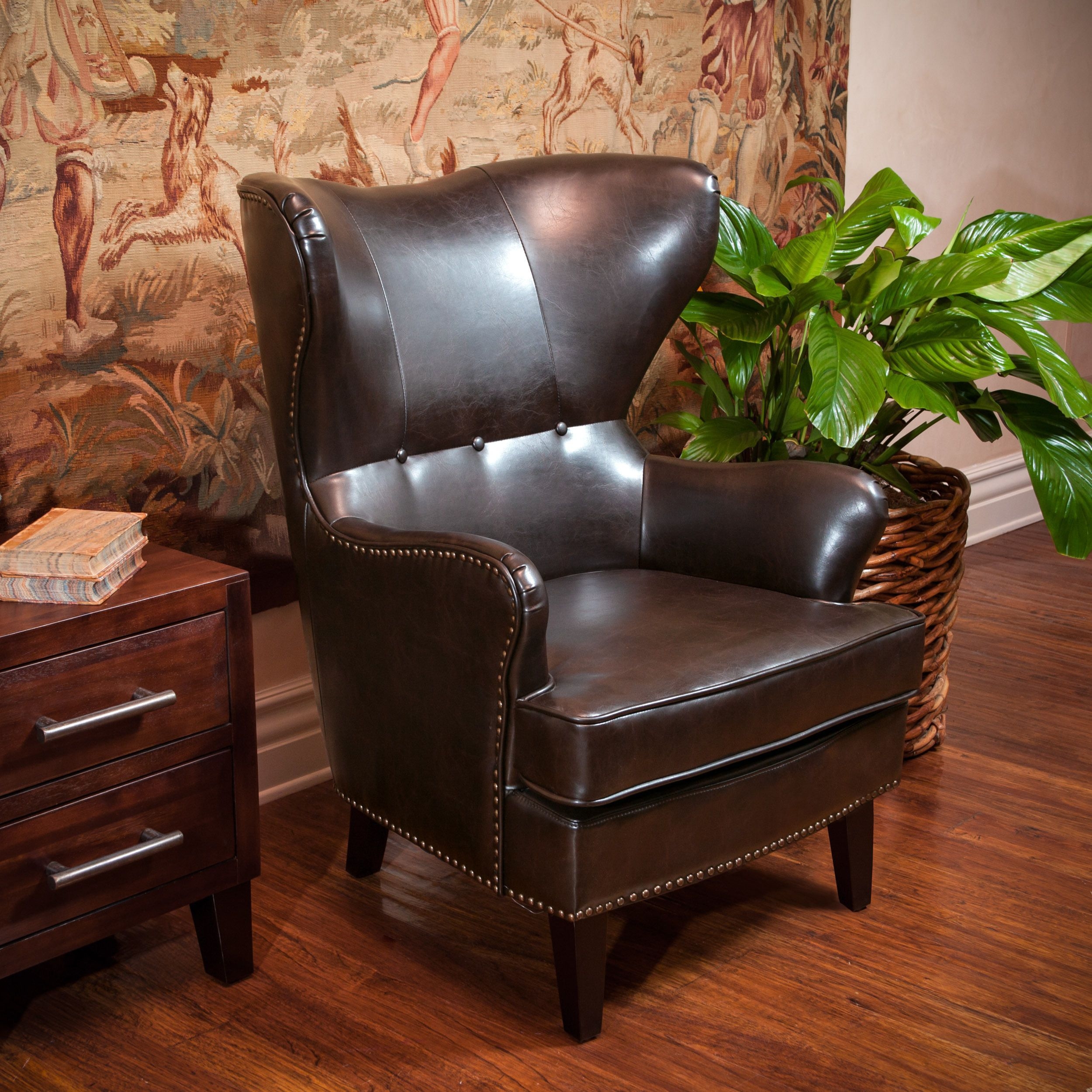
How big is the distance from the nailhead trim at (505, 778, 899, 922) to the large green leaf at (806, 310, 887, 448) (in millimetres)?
550

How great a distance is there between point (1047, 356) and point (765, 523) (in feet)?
1.99

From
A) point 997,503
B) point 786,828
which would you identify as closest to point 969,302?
point 786,828

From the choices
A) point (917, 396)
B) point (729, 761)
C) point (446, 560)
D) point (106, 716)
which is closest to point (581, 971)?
point (729, 761)

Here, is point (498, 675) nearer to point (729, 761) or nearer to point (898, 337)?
point (729, 761)

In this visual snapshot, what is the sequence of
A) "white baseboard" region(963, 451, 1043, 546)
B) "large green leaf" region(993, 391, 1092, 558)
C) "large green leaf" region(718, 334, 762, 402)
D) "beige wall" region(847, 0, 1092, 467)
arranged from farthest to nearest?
"white baseboard" region(963, 451, 1043, 546) < "beige wall" region(847, 0, 1092, 467) < "large green leaf" region(718, 334, 762, 402) < "large green leaf" region(993, 391, 1092, 558)

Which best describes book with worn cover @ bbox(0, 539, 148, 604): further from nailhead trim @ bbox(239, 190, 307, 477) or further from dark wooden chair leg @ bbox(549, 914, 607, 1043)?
dark wooden chair leg @ bbox(549, 914, 607, 1043)

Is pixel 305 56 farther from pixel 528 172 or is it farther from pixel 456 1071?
pixel 456 1071

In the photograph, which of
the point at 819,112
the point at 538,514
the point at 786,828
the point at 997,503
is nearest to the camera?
the point at 786,828

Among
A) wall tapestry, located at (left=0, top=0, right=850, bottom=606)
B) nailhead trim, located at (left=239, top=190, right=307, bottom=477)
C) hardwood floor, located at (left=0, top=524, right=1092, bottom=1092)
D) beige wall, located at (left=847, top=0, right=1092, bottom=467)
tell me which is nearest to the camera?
hardwood floor, located at (left=0, top=524, right=1092, bottom=1092)

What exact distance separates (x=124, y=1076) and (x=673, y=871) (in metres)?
0.70

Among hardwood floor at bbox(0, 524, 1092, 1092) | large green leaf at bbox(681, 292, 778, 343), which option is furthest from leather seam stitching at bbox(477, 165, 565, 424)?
hardwood floor at bbox(0, 524, 1092, 1092)

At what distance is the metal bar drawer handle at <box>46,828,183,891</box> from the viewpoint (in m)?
1.32

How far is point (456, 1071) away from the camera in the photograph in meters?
1.39

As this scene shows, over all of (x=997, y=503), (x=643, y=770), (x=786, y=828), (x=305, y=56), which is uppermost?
(x=305, y=56)
